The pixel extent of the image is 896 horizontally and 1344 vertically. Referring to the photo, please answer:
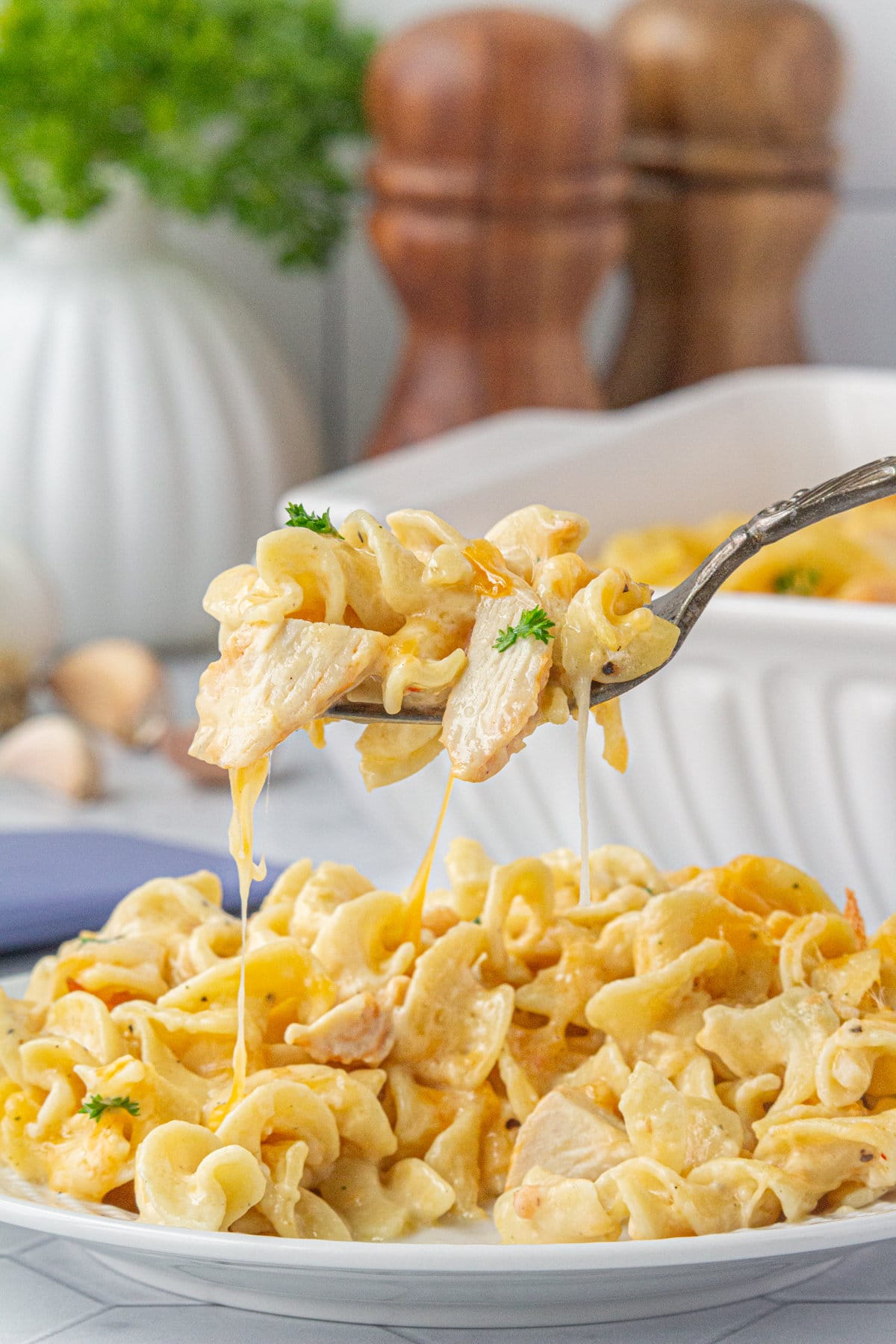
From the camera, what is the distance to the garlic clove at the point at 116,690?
1.96m

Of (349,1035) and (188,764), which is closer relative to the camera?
(349,1035)

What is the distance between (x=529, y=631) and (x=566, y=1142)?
0.72ft

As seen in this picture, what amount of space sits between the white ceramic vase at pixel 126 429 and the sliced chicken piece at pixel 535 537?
57.7 inches

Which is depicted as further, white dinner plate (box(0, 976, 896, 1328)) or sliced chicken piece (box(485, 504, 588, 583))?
sliced chicken piece (box(485, 504, 588, 583))

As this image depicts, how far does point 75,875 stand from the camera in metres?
1.27

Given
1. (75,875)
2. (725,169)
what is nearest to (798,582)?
(75,875)

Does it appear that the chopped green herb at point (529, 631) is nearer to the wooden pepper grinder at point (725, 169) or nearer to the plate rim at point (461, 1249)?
the plate rim at point (461, 1249)

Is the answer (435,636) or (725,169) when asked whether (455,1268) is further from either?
(725,169)

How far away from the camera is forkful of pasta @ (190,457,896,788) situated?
78 centimetres

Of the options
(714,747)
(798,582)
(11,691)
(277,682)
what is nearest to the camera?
(277,682)

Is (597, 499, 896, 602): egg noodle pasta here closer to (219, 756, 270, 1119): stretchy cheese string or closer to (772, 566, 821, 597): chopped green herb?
(772, 566, 821, 597): chopped green herb

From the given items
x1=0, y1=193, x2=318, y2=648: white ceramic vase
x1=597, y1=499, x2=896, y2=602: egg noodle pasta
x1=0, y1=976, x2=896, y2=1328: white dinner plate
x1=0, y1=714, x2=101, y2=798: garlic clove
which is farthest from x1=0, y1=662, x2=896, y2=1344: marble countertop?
x1=0, y1=193, x2=318, y2=648: white ceramic vase

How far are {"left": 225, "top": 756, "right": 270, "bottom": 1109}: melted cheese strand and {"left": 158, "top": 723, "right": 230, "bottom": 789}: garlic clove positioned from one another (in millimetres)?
1010

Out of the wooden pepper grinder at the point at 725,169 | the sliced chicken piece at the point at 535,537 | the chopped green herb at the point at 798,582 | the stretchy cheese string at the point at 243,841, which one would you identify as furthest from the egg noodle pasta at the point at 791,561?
the wooden pepper grinder at the point at 725,169
